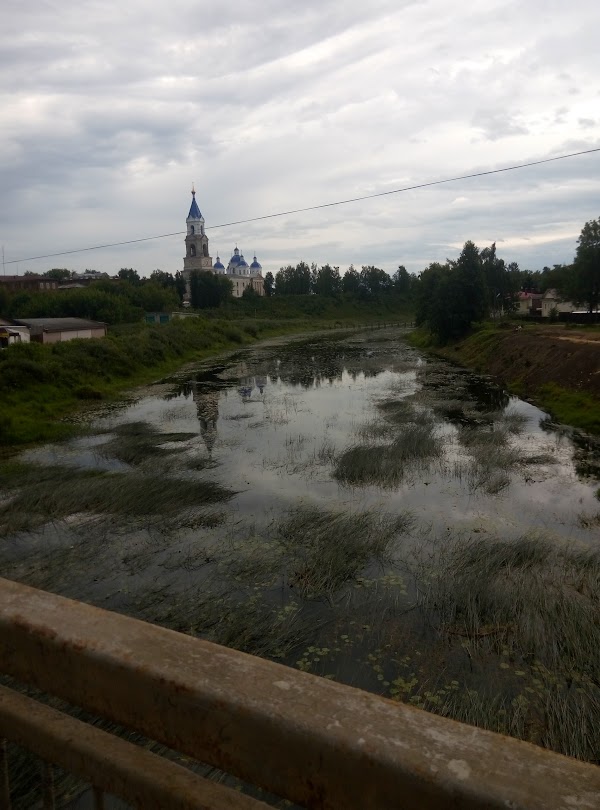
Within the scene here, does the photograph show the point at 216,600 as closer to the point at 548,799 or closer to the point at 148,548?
the point at 148,548

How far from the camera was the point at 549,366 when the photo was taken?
27.5 meters

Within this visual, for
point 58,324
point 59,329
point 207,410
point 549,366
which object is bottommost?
point 207,410

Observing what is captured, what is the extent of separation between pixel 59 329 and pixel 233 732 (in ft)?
158

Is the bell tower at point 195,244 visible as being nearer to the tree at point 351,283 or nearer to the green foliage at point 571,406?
the tree at point 351,283

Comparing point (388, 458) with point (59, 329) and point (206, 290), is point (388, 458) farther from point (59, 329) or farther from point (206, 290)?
point (206, 290)

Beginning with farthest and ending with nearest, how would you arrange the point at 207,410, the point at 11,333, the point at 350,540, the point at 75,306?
the point at 75,306, the point at 11,333, the point at 207,410, the point at 350,540

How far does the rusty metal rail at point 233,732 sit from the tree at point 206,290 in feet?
291

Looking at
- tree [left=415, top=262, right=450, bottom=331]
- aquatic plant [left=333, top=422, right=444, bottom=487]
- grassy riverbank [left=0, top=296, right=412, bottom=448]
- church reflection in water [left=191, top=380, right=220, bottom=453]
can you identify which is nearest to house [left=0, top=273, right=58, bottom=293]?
grassy riverbank [left=0, top=296, right=412, bottom=448]

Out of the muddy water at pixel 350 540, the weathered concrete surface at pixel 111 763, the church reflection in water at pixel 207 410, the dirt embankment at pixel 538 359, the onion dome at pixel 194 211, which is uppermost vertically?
the onion dome at pixel 194 211

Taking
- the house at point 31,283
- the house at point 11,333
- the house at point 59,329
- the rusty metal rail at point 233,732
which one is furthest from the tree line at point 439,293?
the rusty metal rail at point 233,732

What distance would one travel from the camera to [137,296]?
7631 centimetres

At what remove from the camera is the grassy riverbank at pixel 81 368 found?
69.6 ft

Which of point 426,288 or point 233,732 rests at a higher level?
point 426,288

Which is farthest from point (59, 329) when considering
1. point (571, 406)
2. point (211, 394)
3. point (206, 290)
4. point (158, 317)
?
point (206, 290)
